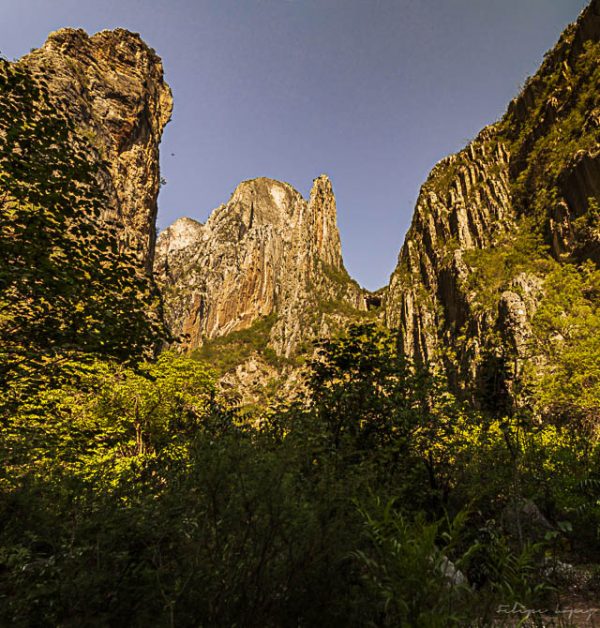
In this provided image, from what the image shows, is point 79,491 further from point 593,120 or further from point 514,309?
point 593,120

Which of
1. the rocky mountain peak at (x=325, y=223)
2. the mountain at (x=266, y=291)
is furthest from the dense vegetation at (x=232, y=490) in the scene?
the rocky mountain peak at (x=325, y=223)

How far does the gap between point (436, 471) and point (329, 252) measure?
13760 cm

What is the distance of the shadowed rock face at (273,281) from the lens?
127 m

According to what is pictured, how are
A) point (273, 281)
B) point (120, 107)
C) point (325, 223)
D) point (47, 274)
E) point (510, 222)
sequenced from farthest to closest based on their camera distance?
1. point (325, 223)
2. point (273, 281)
3. point (510, 222)
4. point (120, 107)
5. point (47, 274)

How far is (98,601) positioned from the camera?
301 cm

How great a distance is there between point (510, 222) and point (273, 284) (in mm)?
100155

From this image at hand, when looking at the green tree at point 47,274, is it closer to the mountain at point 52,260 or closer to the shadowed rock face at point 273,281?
the mountain at point 52,260

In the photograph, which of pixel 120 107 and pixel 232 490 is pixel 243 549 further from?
pixel 120 107

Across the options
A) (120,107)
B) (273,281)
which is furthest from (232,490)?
(273,281)

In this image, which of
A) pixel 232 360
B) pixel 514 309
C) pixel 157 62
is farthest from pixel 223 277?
pixel 514 309

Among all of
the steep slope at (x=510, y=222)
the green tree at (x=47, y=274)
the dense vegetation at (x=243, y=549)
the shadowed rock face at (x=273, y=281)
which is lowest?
the dense vegetation at (x=243, y=549)

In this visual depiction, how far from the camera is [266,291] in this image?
465 feet

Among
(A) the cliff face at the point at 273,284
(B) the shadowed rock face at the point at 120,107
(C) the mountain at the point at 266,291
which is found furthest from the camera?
(A) the cliff face at the point at 273,284

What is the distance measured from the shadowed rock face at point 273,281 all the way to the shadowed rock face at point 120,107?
7527cm
